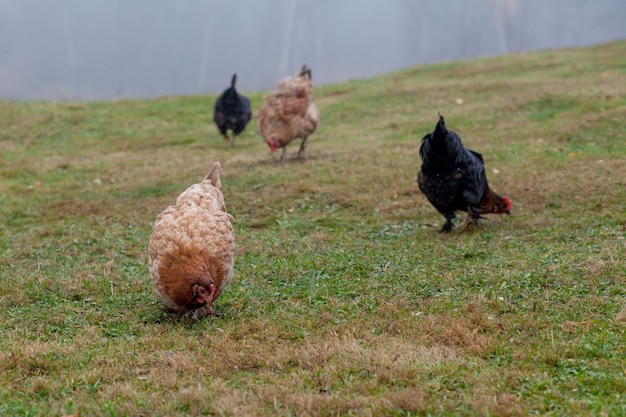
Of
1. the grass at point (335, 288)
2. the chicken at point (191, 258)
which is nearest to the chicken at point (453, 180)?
the grass at point (335, 288)

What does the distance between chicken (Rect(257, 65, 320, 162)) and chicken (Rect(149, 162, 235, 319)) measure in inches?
287

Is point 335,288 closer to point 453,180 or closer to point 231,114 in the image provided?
point 453,180

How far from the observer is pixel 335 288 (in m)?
5.88

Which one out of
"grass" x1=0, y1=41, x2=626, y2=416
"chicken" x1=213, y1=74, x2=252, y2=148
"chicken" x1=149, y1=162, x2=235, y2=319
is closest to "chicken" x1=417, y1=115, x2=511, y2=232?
"grass" x1=0, y1=41, x2=626, y2=416

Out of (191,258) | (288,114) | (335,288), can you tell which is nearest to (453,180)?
(335,288)

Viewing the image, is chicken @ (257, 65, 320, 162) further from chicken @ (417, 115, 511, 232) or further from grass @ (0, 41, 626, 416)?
chicken @ (417, 115, 511, 232)

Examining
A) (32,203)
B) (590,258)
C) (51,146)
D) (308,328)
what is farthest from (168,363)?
(51,146)

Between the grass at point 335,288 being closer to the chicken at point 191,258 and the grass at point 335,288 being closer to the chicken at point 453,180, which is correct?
the chicken at point 191,258

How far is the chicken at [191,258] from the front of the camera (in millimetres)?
4879

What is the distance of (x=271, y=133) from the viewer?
41.4 feet

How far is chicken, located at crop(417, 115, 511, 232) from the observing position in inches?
293

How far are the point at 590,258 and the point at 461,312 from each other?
173 centimetres

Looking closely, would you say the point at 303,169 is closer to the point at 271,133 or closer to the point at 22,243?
the point at 271,133

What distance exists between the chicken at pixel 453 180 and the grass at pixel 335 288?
38cm
